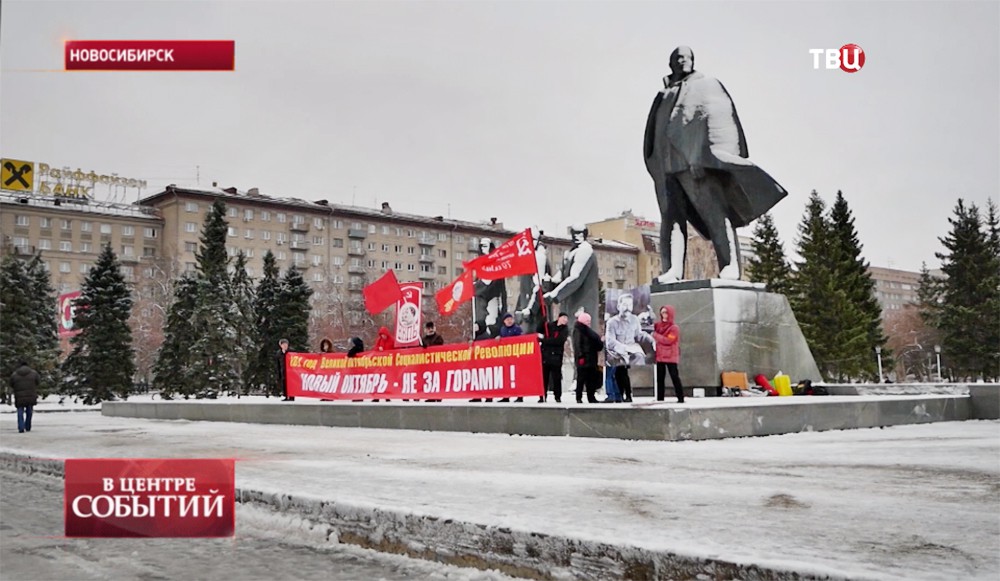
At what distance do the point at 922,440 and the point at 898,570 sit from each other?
807 centimetres

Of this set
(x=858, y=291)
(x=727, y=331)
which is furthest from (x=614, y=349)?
(x=858, y=291)

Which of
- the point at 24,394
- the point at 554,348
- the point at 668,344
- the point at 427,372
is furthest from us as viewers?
the point at 24,394

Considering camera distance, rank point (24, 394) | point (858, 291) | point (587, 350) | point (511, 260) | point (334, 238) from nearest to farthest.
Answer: point (587, 350)
point (511, 260)
point (24, 394)
point (858, 291)
point (334, 238)

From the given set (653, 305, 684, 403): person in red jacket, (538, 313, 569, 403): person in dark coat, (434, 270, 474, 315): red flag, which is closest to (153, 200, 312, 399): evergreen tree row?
(434, 270, 474, 315): red flag

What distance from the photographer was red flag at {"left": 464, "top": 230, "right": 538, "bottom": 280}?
629 inches

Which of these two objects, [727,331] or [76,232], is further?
[76,232]

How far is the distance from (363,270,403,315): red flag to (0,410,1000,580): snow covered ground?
6276 mm

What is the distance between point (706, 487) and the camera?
6684mm

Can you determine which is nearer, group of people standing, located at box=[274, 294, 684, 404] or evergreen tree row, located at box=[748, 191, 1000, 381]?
group of people standing, located at box=[274, 294, 684, 404]

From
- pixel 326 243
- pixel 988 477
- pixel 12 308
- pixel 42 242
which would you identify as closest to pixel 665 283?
pixel 988 477

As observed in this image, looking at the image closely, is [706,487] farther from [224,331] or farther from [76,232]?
[76,232]

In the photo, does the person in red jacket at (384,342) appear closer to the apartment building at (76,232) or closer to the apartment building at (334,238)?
the apartment building at (334,238)

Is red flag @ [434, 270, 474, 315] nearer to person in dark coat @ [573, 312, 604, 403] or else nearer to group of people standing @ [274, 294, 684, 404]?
group of people standing @ [274, 294, 684, 404]

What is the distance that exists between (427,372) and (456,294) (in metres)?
3.15
